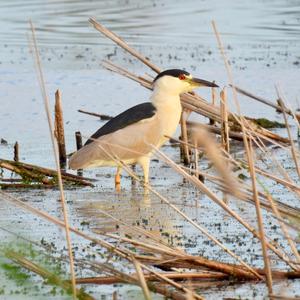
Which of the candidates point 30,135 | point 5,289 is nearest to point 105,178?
point 30,135

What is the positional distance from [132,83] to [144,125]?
5.01m

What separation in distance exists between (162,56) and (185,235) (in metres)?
9.23

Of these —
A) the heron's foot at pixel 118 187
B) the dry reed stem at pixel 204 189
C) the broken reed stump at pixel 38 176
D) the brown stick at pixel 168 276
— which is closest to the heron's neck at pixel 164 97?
the heron's foot at pixel 118 187

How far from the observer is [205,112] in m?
9.77

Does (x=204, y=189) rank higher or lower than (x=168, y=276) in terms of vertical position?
higher

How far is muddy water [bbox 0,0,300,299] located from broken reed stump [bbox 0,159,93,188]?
0.16m

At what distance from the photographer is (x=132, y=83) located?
14.9 m

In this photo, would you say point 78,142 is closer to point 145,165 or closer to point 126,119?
point 126,119

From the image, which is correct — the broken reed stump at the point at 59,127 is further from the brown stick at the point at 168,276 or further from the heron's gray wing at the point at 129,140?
the brown stick at the point at 168,276

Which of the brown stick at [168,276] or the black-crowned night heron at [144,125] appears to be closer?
the brown stick at [168,276]

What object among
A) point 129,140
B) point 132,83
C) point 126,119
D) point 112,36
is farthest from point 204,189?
point 132,83

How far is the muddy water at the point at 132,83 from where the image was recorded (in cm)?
→ 755

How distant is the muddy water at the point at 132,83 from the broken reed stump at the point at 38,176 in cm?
16

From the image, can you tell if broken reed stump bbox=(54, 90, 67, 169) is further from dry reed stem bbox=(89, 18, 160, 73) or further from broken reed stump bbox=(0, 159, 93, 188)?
dry reed stem bbox=(89, 18, 160, 73)
